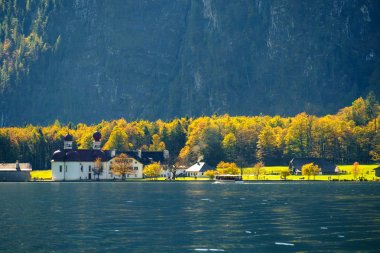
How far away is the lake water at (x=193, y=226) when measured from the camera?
69.2 meters

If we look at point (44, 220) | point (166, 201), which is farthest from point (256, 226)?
point (166, 201)

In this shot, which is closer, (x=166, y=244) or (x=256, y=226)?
(x=166, y=244)

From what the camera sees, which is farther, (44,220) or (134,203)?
(134,203)

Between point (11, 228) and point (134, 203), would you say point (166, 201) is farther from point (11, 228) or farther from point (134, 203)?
point (11, 228)

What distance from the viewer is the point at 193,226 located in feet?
272

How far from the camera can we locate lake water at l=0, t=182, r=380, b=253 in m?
69.2

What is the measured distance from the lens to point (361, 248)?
6700 cm

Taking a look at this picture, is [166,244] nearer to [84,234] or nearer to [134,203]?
[84,234]

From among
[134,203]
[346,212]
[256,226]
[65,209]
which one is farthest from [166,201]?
[256,226]

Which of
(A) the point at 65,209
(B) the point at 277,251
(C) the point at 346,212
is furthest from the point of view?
(A) the point at 65,209

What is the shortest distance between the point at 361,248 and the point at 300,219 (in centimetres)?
2153

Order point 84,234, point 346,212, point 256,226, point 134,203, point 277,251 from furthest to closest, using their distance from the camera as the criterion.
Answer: point 134,203
point 346,212
point 256,226
point 84,234
point 277,251

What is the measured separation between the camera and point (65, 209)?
105750 millimetres

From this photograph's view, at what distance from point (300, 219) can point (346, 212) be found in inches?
382
